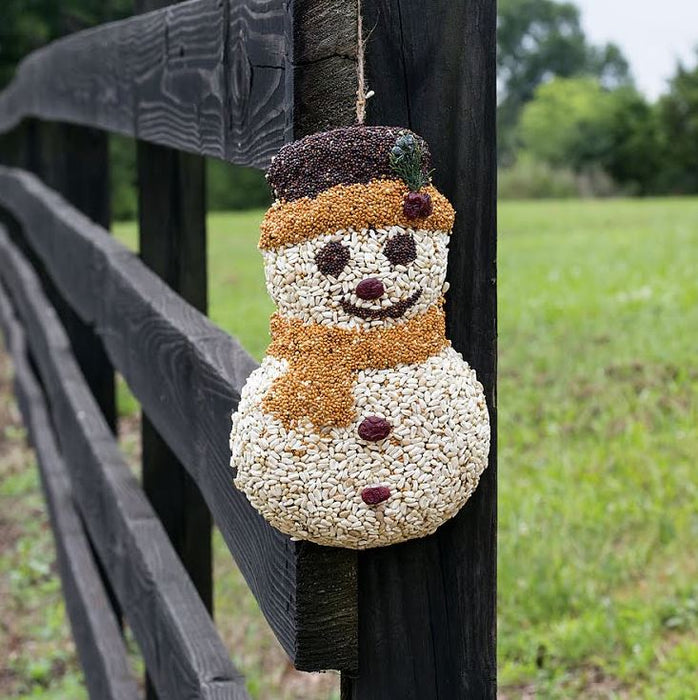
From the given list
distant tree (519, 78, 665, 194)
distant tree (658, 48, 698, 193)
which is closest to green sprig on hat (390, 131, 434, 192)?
distant tree (519, 78, 665, 194)

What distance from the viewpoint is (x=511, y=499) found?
3832 mm

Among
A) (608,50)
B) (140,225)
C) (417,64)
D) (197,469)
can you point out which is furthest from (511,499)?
(608,50)

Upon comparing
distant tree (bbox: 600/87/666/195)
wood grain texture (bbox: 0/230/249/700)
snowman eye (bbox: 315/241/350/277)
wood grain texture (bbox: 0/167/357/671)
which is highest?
distant tree (bbox: 600/87/666/195)

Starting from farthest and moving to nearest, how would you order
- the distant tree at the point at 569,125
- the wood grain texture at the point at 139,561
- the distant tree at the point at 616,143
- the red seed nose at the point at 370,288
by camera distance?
1. the distant tree at the point at 569,125
2. the distant tree at the point at 616,143
3. the wood grain texture at the point at 139,561
4. the red seed nose at the point at 370,288

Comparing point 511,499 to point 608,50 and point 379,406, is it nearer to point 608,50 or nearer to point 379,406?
point 379,406

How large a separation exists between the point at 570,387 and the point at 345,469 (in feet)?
12.5

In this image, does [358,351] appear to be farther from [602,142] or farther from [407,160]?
[602,142]

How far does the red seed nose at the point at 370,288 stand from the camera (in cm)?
118

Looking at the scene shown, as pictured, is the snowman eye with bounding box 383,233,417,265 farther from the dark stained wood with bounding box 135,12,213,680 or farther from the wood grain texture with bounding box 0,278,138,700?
the wood grain texture with bounding box 0,278,138,700

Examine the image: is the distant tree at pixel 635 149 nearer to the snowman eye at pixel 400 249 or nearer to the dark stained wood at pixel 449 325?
the dark stained wood at pixel 449 325

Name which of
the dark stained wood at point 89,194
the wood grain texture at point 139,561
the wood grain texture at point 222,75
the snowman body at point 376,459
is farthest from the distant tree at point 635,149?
the snowman body at point 376,459

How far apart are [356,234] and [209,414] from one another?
679 millimetres

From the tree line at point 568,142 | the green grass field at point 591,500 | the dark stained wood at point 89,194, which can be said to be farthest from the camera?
the tree line at point 568,142

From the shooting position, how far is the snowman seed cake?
119 cm
